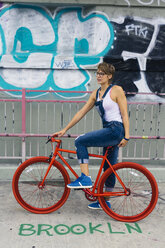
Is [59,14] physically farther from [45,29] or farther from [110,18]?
[110,18]

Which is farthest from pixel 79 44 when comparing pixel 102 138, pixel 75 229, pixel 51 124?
pixel 75 229

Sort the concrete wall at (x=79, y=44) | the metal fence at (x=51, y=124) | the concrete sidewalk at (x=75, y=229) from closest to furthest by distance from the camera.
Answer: the concrete sidewalk at (x=75, y=229) < the metal fence at (x=51, y=124) < the concrete wall at (x=79, y=44)

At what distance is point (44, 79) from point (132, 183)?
2940 millimetres

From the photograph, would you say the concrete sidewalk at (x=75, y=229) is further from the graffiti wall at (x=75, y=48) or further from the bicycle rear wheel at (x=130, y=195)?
the graffiti wall at (x=75, y=48)

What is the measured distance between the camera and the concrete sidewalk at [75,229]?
10.7 feet

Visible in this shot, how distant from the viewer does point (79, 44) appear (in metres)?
6.30

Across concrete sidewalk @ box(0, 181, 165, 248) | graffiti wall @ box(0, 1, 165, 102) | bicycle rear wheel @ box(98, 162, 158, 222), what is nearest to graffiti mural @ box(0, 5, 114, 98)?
graffiti wall @ box(0, 1, 165, 102)

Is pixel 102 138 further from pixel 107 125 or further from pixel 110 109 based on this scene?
pixel 110 109

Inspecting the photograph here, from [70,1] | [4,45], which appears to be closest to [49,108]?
[4,45]

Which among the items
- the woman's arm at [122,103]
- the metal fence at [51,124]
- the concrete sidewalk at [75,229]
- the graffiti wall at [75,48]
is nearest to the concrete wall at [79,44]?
the graffiti wall at [75,48]

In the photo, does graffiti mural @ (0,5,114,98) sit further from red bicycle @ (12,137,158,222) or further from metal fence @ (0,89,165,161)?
red bicycle @ (12,137,158,222)

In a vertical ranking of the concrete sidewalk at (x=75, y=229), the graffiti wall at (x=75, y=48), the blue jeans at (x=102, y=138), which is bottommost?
the concrete sidewalk at (x=75, y=229)

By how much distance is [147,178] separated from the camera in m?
3.69

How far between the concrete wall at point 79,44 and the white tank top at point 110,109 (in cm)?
258
